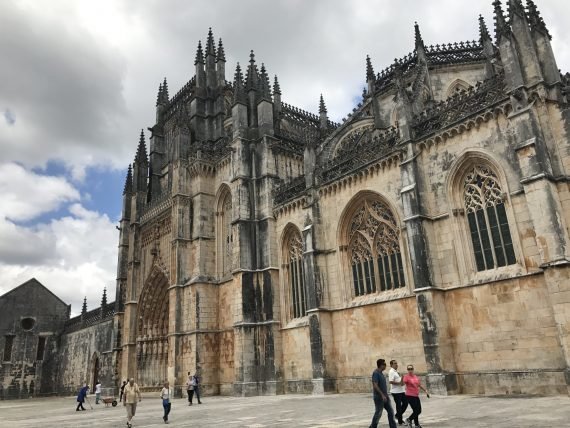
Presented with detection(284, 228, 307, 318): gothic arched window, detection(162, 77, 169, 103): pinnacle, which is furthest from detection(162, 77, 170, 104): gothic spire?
detection(284, 228, 307, 318): gothic arched window

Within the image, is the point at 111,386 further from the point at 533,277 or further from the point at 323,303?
the point at 533,277

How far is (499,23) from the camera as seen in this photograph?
15.4m

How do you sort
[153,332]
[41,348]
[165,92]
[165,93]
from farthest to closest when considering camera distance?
[41,348], [165,92], [165,93], [153,332]

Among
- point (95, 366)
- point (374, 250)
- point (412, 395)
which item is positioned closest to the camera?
point (412, 395)

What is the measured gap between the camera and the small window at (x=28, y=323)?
45816mm

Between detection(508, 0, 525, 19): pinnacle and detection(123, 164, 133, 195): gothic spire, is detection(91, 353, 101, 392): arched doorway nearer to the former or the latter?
detection(123, 164, 133, 195): gothic spire

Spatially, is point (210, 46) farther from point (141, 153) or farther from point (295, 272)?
point (295, 272)

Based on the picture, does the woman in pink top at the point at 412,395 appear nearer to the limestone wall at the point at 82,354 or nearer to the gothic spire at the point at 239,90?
the gothic spire at the point at 239,90

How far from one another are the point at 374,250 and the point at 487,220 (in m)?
5.17

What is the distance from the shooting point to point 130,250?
113ft

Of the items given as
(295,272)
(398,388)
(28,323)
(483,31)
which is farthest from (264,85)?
(28,323)

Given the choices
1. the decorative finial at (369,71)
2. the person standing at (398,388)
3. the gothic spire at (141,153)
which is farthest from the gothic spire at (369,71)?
the person standing at (398,388)

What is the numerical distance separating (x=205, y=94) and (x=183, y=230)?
11.5 m

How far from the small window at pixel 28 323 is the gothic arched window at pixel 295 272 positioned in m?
35.3
